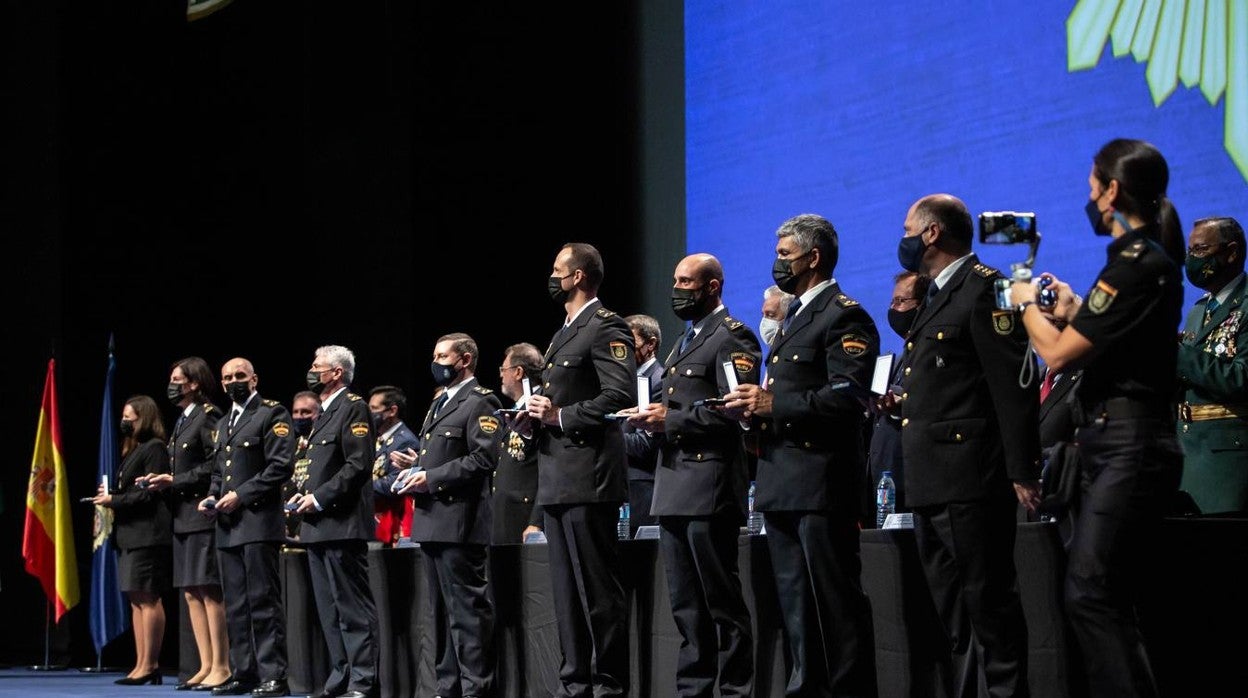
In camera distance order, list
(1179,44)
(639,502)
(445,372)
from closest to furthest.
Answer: (1179,44) < (445,372) < (639,502)

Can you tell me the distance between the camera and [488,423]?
20.9ft

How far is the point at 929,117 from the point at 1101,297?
3.55m

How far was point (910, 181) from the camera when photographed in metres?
6.86

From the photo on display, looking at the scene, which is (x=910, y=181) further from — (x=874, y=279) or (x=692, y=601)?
(x=692, y=601)

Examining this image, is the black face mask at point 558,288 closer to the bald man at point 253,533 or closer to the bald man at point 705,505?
the bald man at point 705,505

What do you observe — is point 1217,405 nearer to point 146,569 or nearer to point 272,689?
point 272,689

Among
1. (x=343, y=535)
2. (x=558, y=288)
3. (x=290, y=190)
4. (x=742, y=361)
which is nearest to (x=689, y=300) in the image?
(x=742, y=361)

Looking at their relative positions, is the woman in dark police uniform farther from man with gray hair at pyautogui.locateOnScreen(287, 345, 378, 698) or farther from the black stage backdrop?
man with gray hair at pyautogui.locateOnScreen(287, 345, 378, 698)

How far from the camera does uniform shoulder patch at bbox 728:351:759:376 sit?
189 inches

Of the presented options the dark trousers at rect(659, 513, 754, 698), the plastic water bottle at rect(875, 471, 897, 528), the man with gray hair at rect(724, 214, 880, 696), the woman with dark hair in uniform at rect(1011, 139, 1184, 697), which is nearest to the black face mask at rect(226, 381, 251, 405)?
the dark trousers at rect(659, 513, 754, 698)

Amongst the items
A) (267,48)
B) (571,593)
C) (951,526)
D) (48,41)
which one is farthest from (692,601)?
(48,41)

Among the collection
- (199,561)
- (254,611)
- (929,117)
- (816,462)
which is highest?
A: (929,117)

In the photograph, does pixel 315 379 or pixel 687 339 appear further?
pixel 315 379

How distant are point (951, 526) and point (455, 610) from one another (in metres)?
2.78
